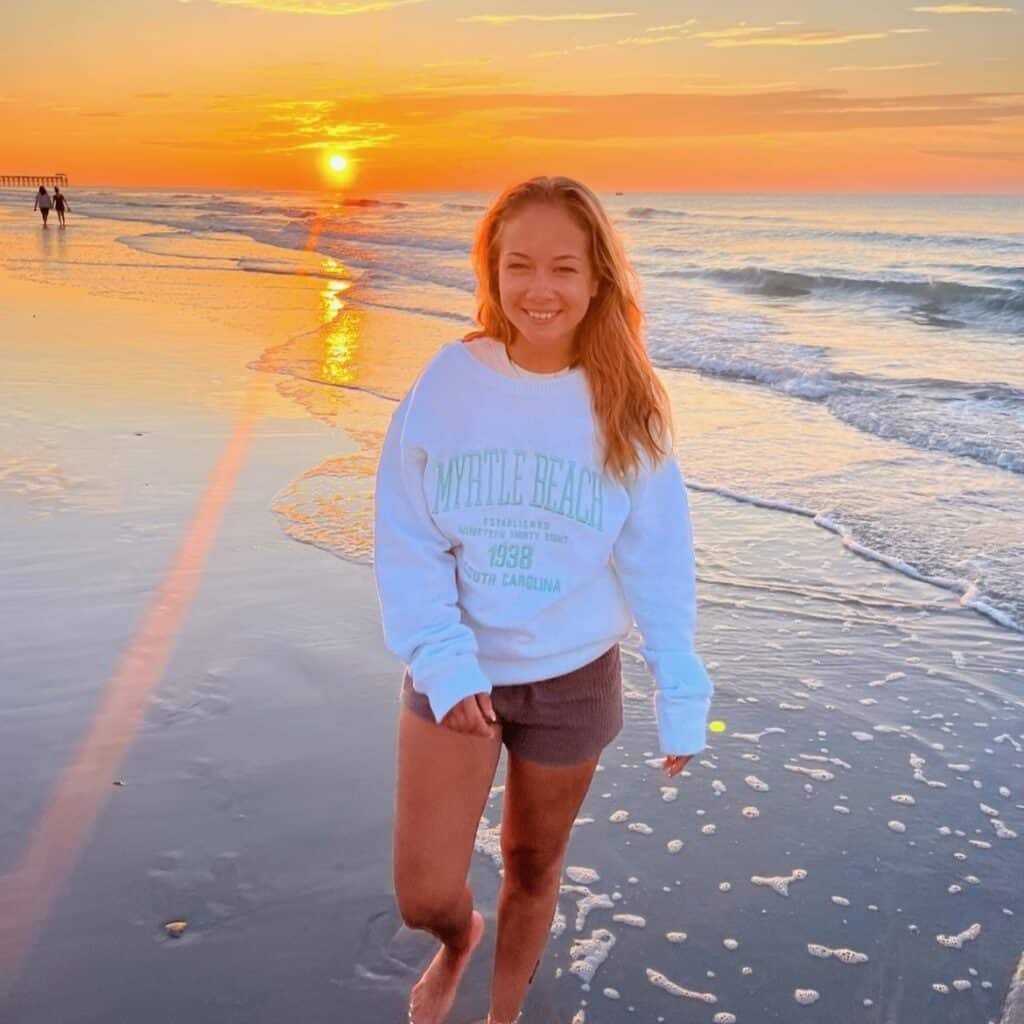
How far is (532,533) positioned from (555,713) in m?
0.42

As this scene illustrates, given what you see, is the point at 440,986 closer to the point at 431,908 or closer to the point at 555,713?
the point at 431,908

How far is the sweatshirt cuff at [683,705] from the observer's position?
2.65 meters

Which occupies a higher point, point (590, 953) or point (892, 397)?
point (590, 953)

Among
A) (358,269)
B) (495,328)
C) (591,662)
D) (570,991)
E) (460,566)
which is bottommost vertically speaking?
(358,269)

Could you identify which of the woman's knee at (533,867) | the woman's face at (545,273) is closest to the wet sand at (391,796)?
the woman's knee at (533,867)

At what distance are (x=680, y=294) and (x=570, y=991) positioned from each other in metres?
21.5

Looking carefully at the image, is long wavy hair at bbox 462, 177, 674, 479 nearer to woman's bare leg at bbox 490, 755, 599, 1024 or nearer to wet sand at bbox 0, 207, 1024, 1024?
woman's bare leg at bbox 490, 755, 599, 1024

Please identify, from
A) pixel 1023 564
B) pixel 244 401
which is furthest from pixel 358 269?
pixel 1023 564

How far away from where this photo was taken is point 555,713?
265cm

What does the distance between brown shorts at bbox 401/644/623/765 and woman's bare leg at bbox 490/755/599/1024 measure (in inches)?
1.5

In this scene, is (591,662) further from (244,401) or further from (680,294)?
(680,294)

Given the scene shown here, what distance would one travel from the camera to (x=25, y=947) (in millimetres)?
3158

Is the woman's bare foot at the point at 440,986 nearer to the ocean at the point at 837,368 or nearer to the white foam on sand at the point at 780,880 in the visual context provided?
the white foam on sand at the point at 780,880

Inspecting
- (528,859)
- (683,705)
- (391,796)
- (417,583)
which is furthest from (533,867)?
(391,796)
